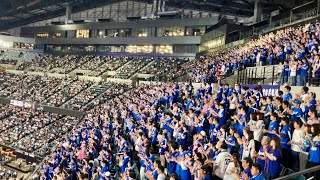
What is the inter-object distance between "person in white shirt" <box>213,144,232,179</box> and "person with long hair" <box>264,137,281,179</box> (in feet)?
3.43

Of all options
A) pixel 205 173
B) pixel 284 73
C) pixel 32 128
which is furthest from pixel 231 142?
pixel 32 128

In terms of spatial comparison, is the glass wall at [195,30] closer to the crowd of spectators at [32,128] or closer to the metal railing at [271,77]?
the crowd of spectators at [32,128]

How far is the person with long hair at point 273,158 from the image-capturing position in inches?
250

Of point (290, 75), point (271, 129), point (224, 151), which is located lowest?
point (224, 151)

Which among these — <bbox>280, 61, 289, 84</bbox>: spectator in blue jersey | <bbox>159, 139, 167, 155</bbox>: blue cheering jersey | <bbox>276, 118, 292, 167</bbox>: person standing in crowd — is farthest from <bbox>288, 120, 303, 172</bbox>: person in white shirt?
<bbox>280, 61, 289, 84</bbox>: spectator in blue jersey

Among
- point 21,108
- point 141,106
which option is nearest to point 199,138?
point 141,106

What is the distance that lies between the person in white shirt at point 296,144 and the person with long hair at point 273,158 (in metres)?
0.62

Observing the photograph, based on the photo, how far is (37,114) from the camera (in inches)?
1510

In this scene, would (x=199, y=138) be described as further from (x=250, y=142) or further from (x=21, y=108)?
(x=21, y=108)

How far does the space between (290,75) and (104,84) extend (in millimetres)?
31981

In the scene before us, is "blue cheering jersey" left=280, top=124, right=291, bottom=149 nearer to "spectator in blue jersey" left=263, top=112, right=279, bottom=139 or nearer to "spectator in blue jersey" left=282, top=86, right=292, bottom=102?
"spectator in blue jersey" left=263, top=112, right=279, bottom=139

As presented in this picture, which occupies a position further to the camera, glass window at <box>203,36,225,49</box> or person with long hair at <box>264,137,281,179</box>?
glass window at <box>203,36,225,49</box>

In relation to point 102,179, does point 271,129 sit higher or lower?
higher

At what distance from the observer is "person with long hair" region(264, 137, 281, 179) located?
6.34m
